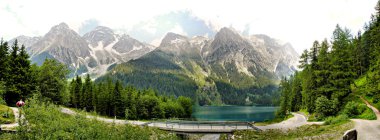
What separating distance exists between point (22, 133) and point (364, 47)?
261 ft

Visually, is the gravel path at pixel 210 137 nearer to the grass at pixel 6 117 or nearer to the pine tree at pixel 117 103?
the grass at pixel 6 117

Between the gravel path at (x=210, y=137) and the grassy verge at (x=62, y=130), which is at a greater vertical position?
the grassy verge at (x=62, y=130)

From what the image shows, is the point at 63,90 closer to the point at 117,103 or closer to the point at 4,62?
the point at 117,103

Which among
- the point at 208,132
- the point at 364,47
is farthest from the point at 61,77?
the point at 364,47

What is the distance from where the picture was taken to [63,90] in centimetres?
7569

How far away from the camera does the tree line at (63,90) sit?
5609 cm

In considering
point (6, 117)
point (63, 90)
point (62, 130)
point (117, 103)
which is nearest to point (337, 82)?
point (62, 130)

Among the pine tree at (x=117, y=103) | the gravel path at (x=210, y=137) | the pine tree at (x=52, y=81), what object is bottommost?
the gravel path at (x=210, y=137)

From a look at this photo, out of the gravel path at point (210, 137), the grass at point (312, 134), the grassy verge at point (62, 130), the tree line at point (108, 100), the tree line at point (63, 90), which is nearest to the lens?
the grassy verge at point (62, 130)

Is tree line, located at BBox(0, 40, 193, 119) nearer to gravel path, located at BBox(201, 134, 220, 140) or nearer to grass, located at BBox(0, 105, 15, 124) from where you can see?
grass, located at BBox(0, 105, 15, 124)

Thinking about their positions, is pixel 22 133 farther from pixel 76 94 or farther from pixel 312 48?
pixel 76 94

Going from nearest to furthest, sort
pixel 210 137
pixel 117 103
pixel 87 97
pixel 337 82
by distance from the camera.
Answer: pixel 210 137, pixel 337 82, pixel 117 103, pixel 87 97

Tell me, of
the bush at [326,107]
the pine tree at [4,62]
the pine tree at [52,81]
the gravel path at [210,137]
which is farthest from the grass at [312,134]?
the pine tree at [52,81]

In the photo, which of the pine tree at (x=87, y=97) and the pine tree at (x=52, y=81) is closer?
the pine tree at (x=52, y=81)
